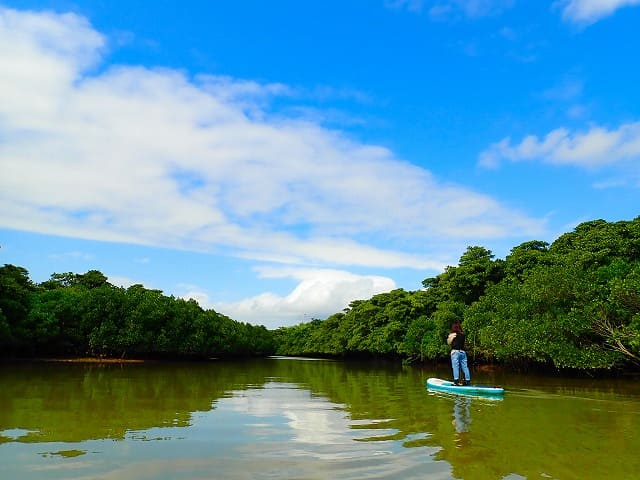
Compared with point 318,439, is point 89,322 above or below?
above

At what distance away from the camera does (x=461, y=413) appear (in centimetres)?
1133

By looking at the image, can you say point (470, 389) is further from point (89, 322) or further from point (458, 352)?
point (89, 322)

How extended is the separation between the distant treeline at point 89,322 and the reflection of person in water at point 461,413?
36639 mm

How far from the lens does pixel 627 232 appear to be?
96.1 ft

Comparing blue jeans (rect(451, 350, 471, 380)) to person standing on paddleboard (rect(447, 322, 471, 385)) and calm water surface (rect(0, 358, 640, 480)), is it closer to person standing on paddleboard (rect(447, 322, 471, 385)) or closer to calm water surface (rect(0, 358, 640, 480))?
person standing on paddleboard (rect(447, 322, 471, 385))

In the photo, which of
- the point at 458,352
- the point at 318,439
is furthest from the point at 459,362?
the point at 318,439

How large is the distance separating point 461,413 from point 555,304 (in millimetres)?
18085

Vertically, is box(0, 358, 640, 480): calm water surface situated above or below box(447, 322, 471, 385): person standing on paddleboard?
below

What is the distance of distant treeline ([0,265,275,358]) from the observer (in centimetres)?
4355

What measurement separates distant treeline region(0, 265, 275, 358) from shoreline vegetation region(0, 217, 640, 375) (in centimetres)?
11

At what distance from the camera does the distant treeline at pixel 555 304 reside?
23.5 metres

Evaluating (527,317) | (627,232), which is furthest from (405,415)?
(627,232)

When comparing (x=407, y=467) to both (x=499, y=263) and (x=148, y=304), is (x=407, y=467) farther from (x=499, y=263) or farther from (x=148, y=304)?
(x=148, y=304)

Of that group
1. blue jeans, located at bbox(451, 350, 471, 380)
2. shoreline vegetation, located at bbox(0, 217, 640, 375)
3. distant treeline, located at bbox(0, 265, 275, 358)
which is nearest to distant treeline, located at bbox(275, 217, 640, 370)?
shoreline vegetation, located at bbox(0, 217, 640, 375)
